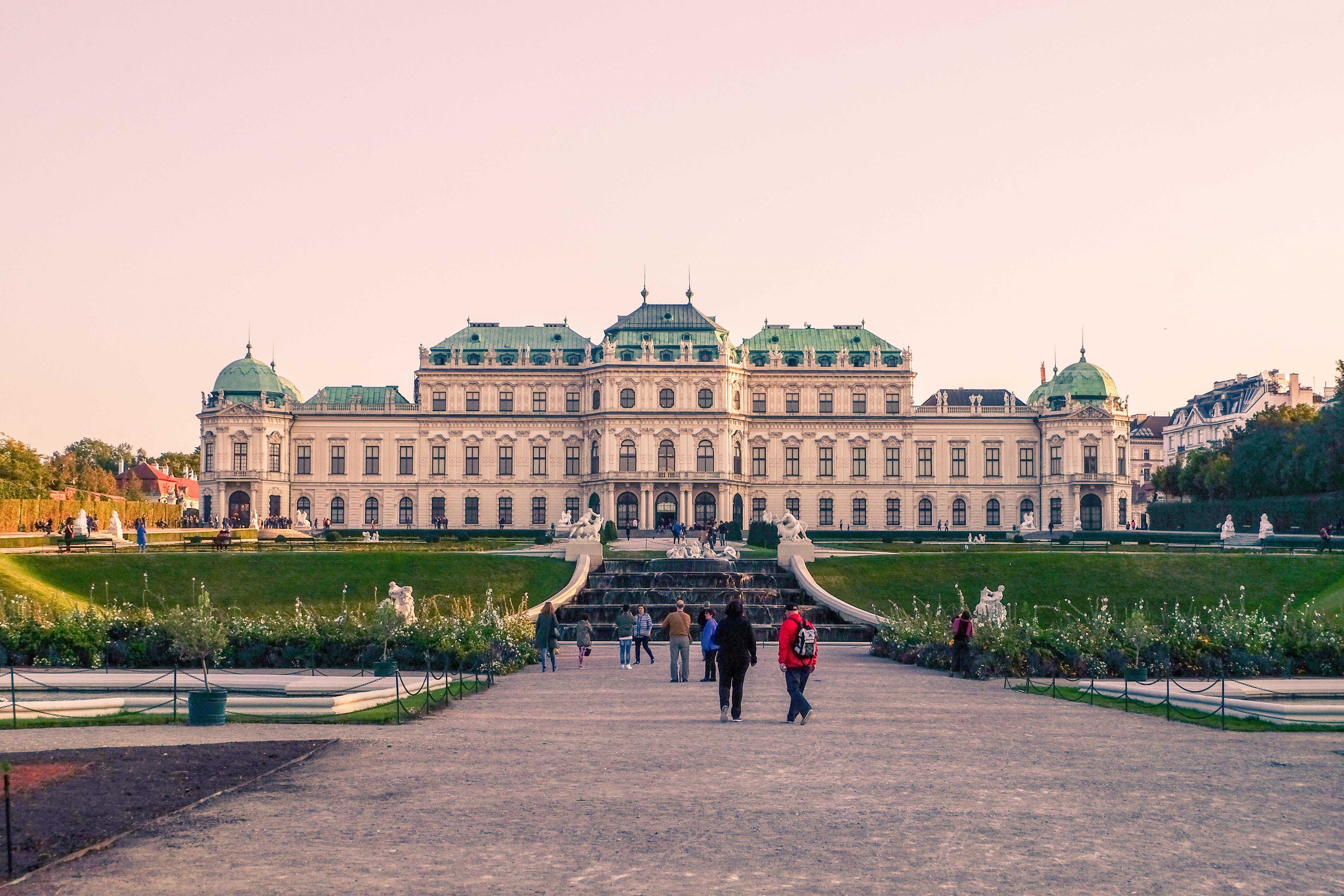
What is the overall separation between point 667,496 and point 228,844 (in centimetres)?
8360

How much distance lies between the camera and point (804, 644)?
19266mm

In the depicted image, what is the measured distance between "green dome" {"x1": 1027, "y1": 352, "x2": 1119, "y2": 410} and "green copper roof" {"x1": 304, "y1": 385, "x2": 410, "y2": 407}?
49.7 meters

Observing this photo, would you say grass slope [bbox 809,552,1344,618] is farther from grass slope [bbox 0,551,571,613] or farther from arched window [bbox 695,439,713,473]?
arched window [bbox 695,439,713,473]

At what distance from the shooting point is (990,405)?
102875 millimetres

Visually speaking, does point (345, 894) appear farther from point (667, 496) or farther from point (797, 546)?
point (667, 496)

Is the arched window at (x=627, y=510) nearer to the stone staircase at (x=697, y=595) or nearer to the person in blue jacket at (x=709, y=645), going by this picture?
the stone staircase at (x=697, y=595)

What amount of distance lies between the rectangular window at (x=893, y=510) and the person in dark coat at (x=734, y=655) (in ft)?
263

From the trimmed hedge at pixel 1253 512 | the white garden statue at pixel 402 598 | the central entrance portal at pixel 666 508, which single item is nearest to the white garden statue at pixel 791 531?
the white garden statue at pixel 402 598

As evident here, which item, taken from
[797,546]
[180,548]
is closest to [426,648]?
[797,546]

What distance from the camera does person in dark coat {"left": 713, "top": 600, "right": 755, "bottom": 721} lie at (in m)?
19.7

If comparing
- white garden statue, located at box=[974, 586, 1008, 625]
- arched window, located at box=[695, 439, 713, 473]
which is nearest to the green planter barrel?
white garden statue, located at box=[974, 586, 1008, 625]

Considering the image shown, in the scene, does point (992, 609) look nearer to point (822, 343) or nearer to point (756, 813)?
point (756, 813)

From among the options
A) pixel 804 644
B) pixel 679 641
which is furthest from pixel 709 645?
pixel 804 644

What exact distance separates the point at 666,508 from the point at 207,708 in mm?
75992
